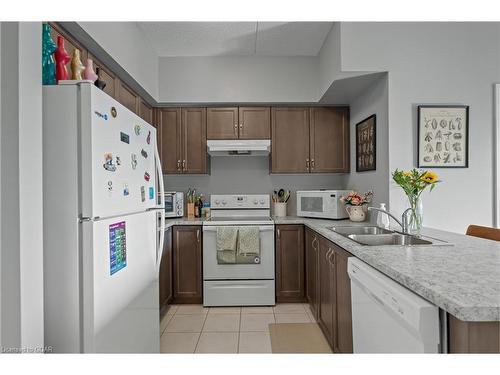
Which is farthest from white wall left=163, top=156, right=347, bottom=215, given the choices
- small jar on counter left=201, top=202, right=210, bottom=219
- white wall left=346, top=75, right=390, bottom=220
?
white wall left=346, top=75, right=390, bottom=220

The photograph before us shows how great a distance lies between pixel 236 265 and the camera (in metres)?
3.16

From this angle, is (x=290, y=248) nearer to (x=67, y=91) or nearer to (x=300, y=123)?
(x=300, y=123)

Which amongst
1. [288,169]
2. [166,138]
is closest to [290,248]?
[288,169]

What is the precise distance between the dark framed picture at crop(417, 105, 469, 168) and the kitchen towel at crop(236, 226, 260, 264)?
157 centimetres

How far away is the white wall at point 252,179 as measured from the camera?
3.89 metres

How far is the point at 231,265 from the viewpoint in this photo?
316 centimetres

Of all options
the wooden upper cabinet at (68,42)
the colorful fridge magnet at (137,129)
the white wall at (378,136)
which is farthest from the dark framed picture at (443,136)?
the wooden upper cabinet at (68,42)

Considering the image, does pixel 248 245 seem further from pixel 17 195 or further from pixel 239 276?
pixel 17 195

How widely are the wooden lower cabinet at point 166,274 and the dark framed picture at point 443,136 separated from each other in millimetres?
2343

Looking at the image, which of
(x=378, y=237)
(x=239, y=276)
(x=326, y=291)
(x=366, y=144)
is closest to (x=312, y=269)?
(x=326, y=291)

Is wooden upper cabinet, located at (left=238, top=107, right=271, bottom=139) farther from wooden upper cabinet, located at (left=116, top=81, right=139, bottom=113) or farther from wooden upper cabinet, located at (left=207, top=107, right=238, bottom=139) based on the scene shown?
wooden upper cabinet, located at (left=116, top=81, right=139, bottom=113)

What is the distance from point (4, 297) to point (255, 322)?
2.07 metres

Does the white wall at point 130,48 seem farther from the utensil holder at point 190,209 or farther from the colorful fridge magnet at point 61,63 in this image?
the utensil holder at point 190,209

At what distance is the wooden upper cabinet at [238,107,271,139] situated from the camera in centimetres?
358
